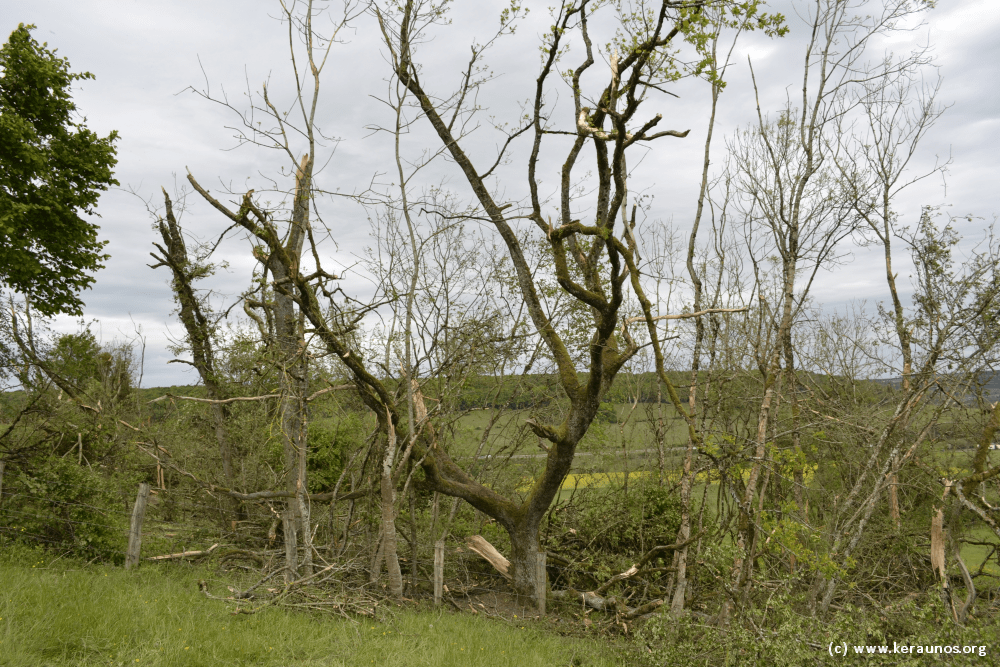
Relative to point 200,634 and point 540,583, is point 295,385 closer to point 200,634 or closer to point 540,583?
point 200,634

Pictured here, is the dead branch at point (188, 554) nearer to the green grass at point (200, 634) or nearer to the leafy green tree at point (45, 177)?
the green grass at point (200, 634)

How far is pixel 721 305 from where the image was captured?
1101 cm


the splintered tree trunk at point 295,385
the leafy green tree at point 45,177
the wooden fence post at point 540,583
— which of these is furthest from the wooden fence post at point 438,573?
the leafy green tree at point 45,177

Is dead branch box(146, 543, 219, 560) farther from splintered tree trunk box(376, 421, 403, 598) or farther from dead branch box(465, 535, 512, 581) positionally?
dead branch box(465, 535, 512, 581)

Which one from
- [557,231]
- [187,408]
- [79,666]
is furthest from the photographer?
[187,408]

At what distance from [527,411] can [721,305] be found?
4.36 m

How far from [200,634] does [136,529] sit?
3.58 m

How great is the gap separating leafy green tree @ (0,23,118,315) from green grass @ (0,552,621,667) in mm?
10055

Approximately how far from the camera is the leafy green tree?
45.0ft

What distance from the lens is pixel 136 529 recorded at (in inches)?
313

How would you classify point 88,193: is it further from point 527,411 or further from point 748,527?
point 748,527

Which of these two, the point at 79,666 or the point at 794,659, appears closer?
the point at 79,666

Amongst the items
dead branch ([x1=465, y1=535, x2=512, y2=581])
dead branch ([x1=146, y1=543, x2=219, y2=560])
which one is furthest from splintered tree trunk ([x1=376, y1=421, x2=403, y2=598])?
dead branch ([x1=146, y1=543, x2=219, y2=560])

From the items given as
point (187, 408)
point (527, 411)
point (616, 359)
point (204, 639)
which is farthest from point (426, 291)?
point (204, 639)
